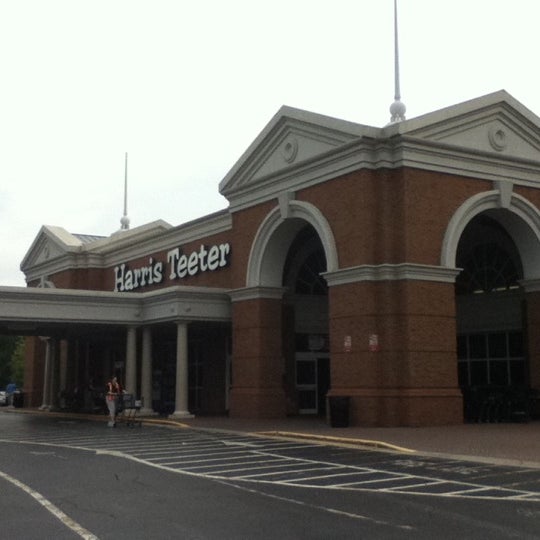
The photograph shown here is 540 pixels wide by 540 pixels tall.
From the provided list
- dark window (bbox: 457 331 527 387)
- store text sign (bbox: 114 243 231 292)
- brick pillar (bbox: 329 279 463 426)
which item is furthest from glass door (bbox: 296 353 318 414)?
brick pillar (bbox: 329 279 463 426)

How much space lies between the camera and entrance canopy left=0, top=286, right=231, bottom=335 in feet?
93.7

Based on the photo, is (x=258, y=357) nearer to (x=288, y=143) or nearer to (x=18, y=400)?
(x=288, y=143)

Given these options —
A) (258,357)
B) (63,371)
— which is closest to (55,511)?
(258,357)

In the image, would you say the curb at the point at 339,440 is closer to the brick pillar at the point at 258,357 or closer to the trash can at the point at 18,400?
the brick pillar at the point at 258,357

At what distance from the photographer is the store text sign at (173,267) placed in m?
31.5

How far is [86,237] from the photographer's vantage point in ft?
157

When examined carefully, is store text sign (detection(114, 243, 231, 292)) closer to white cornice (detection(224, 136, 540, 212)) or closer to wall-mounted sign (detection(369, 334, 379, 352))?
white cornice (detection(224, 136, 540, 212))

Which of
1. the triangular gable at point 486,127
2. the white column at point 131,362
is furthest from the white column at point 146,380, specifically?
the triangular gable at point 486,127

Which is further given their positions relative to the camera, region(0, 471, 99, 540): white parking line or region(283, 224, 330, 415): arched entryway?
region(283, 224, 330, 415): arched entryway

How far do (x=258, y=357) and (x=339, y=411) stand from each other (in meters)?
5.22

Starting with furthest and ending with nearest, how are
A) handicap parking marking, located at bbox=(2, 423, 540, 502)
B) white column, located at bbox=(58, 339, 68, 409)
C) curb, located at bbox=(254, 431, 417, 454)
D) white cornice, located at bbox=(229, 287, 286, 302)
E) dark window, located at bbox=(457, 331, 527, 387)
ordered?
1. white column, located at bbox=(58, 339, 68, 409)
2. dark window, located at bbox=(457, 331, 527, 387)
3. white cornice, located at bbox=(229, 287, 286, 302)
4. curb, located at bbox=(254, 431, 417, 454)
5. handicap parking marking, located at bbox=(2, 423, 540, 502)

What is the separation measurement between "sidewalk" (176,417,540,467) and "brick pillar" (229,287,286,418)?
4.47 ft

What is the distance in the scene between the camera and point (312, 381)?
3091cm

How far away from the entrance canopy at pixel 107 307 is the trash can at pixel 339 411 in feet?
25.9
